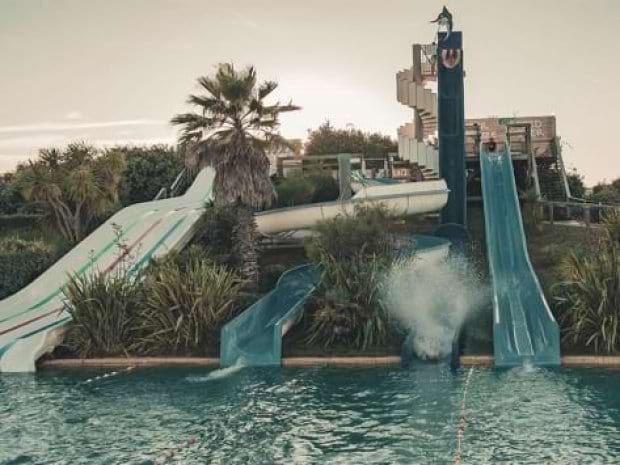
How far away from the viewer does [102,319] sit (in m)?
17.5

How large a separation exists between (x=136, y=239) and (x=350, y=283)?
8.55m

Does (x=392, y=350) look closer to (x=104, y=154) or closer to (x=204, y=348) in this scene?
(x=204, y=348)

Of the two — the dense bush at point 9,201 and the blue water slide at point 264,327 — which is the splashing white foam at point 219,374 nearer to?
the blue water slide at point 264,327

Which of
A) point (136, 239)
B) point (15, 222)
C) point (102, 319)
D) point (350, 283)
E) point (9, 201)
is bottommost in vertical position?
point (102, 319)

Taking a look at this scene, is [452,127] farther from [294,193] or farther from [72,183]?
[72,183]

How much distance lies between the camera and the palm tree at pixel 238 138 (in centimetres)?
2031

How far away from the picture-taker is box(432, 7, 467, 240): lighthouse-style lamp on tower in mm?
26844

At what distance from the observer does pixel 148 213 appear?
26078 mm

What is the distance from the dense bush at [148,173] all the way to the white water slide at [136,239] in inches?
236

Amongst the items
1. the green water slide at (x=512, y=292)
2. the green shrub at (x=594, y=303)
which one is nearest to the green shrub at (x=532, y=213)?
the green water slide at (x=512, y=292)

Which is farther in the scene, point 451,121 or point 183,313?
point 451,121

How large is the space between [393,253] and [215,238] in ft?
21.7

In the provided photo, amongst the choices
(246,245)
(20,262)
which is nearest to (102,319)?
(246,245)

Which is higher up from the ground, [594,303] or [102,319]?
[594,303]
